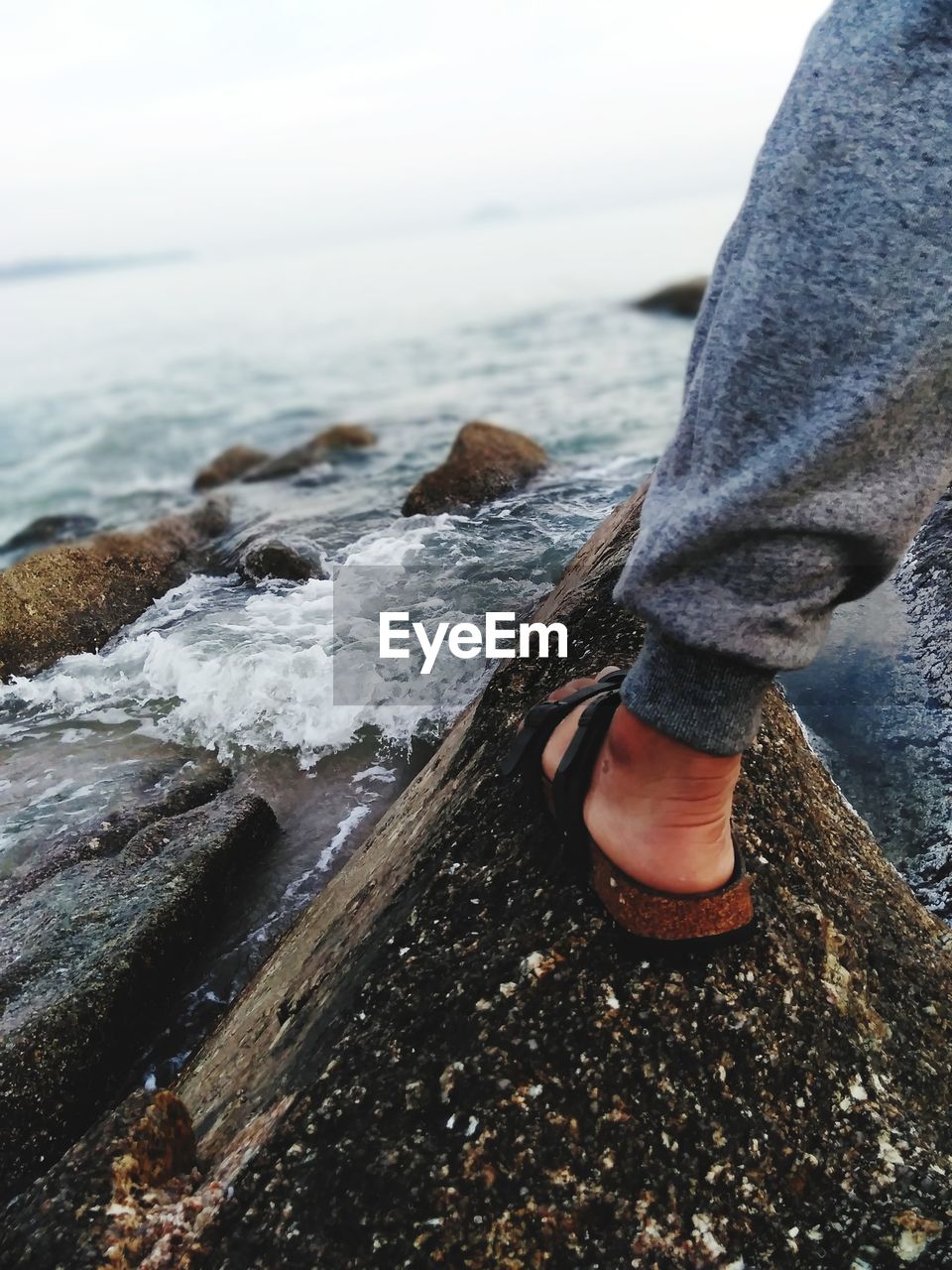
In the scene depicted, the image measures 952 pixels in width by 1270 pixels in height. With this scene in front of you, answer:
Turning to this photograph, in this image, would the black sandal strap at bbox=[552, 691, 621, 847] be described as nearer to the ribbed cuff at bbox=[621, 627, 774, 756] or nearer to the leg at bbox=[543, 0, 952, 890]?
the ribbed cuff at bbox=[621, 627, 774, 756]

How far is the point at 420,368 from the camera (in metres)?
17.5

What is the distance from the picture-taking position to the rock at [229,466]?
414 inches

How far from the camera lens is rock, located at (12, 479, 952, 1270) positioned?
4.36 ft

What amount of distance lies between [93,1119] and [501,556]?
4214mm

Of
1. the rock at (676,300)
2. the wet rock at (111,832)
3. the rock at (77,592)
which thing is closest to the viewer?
the wet rock at (111,832)

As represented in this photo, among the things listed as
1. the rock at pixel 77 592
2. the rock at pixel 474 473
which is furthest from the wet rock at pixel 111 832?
the rock at pixel 474 473

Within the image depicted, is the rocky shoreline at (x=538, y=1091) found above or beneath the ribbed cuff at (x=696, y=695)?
beneath

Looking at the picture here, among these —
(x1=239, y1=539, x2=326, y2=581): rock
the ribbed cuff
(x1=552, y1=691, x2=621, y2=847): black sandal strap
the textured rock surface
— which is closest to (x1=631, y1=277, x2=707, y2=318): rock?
(x1=239, y1=539, x2=326, y2=581): rock

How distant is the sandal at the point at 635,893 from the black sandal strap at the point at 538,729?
9cm

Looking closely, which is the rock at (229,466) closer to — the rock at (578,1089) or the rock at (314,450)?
the rock at (314,450)

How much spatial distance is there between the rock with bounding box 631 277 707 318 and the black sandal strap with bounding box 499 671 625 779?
2107cm

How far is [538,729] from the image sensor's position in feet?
6.05

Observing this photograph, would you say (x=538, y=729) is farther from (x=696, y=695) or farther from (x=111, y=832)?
(x=111, y=832)

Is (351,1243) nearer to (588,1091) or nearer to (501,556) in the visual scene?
(588,1091)
